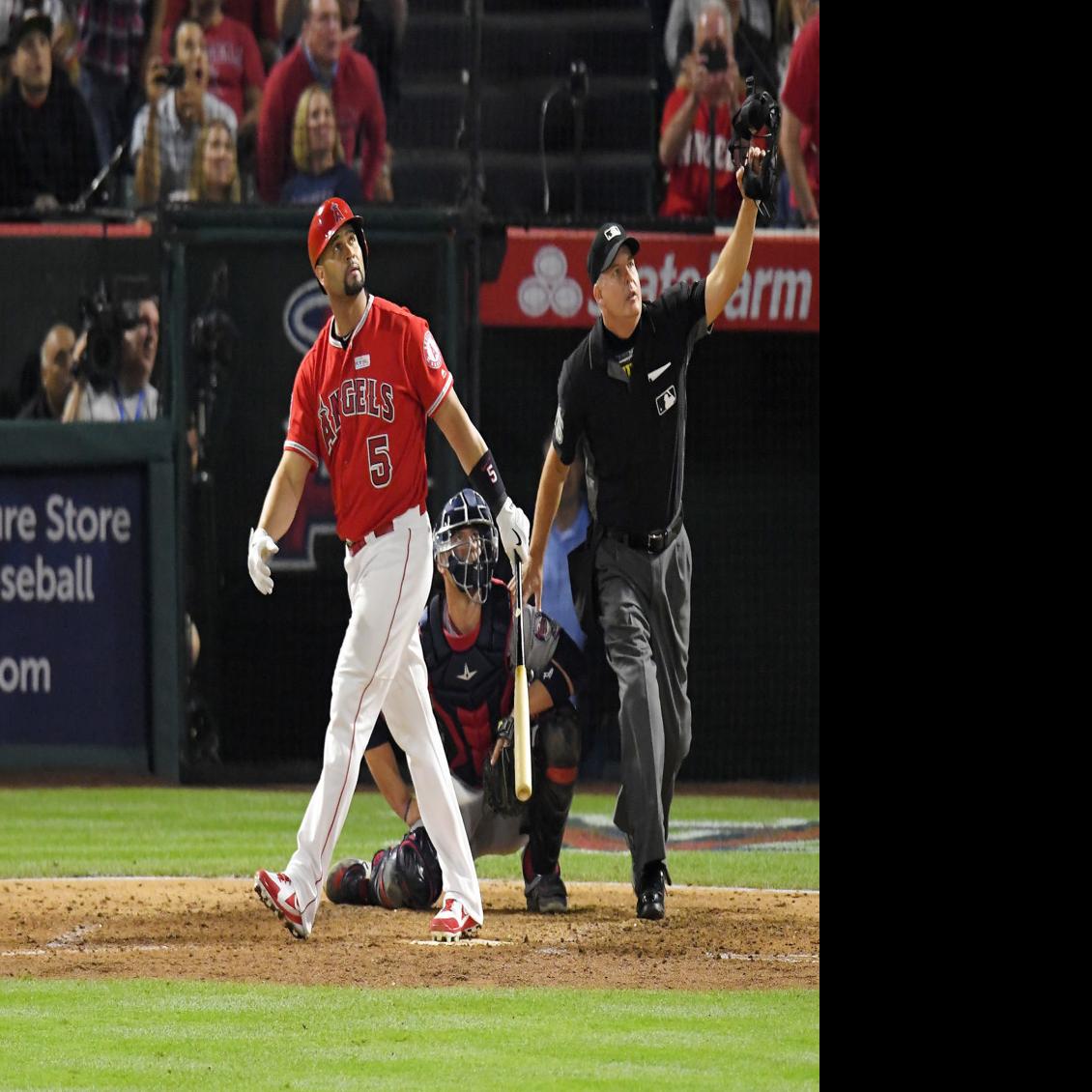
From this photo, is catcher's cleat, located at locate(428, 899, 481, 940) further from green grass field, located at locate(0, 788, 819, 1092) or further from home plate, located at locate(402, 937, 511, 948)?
green grass field, located at locate(0, 788, 819, 1092)

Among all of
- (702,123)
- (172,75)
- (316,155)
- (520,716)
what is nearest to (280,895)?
(520,716)

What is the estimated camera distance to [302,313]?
38.0 feet

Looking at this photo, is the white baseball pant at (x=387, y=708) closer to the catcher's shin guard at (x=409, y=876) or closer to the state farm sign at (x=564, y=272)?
the catcher's shin guard at (x=409, y=876)

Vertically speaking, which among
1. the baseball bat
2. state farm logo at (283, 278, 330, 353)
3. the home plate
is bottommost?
the home plate

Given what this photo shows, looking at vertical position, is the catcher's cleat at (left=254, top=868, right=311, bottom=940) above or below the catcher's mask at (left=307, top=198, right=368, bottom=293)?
below

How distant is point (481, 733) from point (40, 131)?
6072 mm

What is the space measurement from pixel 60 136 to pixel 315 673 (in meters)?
3.48

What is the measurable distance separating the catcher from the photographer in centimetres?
462

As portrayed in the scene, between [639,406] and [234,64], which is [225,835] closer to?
[639,406]

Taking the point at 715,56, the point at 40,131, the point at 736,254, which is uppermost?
A: the point at 715,56

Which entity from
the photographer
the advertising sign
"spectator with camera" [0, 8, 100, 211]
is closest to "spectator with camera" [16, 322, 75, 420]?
the photographer

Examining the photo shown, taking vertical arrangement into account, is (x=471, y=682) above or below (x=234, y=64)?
below

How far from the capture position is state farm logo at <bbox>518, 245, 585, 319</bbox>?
1160 centimetres
